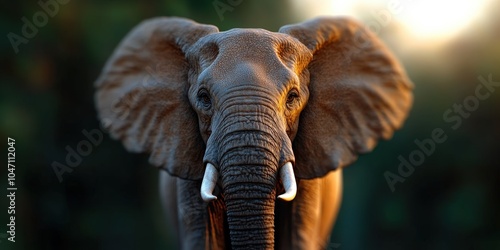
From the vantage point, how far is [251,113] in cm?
358

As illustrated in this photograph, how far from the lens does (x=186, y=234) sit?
14.2 ft

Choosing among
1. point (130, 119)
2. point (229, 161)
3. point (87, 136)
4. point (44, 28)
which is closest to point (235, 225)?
point (229, 161)

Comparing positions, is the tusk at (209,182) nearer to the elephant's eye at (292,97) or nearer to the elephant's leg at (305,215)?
the elephant's eye at (292,97)

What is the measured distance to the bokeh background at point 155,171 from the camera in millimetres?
9516

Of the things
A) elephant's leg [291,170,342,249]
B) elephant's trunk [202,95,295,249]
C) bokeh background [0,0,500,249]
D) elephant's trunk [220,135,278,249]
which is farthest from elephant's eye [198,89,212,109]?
bokeh background [0,0,500,249]

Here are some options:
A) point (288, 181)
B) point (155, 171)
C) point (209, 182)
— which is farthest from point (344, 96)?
point (155, 171)

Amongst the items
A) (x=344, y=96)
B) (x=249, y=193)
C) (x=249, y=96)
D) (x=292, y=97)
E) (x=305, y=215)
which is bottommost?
(x=305, y=215)

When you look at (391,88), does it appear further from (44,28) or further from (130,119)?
(44,28)

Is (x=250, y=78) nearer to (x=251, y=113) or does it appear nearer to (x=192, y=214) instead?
(x=251, y=113)

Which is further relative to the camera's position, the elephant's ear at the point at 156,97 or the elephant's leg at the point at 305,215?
the elephant's leg at the point at 305,215

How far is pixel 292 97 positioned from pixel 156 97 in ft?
2.75

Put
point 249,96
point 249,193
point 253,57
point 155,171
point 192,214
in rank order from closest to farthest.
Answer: point 249,193, point 249,96, point 253,57, point 192,214, point 155,171

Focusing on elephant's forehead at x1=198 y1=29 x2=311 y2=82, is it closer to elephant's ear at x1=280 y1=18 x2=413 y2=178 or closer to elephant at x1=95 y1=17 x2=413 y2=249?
elephant at x1=95 y1=17 x2=413 y2=249

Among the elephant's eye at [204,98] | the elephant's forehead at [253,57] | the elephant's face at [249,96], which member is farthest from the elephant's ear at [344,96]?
the elephant's eye at [204,98]
